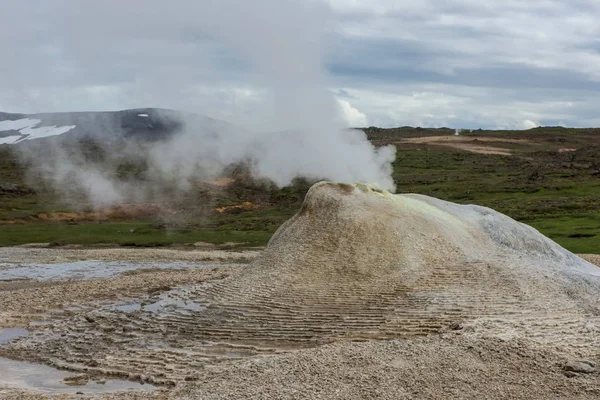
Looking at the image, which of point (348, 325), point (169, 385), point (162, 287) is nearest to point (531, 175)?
point (162, 287)

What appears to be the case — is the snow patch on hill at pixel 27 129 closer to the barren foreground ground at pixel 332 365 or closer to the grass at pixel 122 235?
the grass at pixel 122 235

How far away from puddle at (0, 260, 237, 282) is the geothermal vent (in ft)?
37.1

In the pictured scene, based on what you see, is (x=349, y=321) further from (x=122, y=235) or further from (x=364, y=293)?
(x=122, y=235)

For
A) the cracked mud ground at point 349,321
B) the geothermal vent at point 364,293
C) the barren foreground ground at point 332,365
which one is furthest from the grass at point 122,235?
the barren foreground ground at point 332,365

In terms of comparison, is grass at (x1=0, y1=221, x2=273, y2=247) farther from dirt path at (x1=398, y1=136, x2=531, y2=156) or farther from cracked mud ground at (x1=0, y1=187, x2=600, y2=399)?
dirt path at (x1=398, y1=136, x2=531, y2=156)

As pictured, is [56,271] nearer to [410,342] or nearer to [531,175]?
[410,342]

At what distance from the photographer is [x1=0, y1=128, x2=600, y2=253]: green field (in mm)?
48438

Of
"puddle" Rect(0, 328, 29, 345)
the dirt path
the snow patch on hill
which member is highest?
the snow patch on hill

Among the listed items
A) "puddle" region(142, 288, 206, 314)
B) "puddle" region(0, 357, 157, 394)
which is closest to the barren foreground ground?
"puddle" region(0, 357, 157, 394)

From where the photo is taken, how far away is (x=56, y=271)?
3562 centimetres

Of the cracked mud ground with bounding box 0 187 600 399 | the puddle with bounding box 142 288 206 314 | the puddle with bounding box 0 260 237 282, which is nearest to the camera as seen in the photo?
the cracked mud ground with bounding box 0 187 600 399

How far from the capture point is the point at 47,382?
15781 millimetres

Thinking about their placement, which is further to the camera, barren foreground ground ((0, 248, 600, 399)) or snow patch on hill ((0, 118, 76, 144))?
snow patch on hill ((0, 118, 76, 144))

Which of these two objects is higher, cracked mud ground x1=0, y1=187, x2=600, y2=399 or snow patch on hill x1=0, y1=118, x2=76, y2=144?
snow patch on hill x1=0, y1=118, x2=76, y2=144
